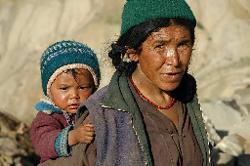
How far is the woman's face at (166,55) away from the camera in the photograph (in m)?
2.77

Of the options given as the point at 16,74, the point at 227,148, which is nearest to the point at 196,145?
the point at 227,148

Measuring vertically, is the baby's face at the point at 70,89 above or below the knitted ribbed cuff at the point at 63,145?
above

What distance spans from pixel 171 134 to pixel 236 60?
799cm

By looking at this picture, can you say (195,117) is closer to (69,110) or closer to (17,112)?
(69,110)

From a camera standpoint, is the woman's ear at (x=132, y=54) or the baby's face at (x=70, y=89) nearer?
the woman's ear at (x=132, y=54)

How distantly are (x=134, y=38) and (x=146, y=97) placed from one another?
13.1 inches

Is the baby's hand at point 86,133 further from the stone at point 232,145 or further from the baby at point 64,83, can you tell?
the stone at point 232,145

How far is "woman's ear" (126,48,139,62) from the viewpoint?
2900 mm

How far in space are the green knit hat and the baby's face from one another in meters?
1.19

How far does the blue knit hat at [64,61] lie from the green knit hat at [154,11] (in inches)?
47.1

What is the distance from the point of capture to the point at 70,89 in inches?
155

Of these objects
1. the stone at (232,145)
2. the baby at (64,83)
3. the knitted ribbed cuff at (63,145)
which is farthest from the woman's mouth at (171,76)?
the stone at (232,145)

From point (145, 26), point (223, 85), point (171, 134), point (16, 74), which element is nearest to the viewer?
point (145, 26)

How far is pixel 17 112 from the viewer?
10.9 m
